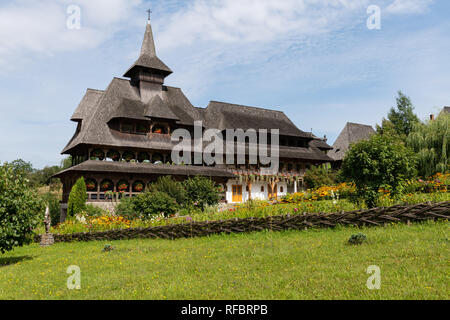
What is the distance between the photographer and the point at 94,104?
34.1 meters

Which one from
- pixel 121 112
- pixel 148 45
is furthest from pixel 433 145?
pixel 148 45

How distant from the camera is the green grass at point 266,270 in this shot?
6250 millimetres

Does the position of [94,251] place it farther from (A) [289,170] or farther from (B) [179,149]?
(A) [289,170]

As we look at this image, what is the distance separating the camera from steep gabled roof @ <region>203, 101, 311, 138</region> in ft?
120

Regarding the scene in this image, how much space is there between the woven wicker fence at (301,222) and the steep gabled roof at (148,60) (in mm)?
21379

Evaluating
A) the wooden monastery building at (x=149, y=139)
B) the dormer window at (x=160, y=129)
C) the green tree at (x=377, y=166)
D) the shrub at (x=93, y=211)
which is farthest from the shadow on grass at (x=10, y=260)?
the dormer window at (x=160, y=129)

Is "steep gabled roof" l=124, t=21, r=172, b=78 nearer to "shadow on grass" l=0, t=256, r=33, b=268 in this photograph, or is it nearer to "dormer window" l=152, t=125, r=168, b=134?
"dormer window" l=152, t=125, r=168, b=134

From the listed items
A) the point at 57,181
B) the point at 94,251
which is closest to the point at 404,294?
the point at 94,251

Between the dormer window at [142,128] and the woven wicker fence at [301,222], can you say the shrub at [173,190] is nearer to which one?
the woven wicker fence at [301,222]

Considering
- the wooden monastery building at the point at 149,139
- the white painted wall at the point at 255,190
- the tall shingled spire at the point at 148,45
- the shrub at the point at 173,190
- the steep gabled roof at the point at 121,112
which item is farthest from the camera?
the tall shingled spire at the point at 148,45

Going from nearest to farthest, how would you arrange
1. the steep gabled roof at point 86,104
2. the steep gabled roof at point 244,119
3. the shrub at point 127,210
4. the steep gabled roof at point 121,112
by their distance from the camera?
the shrub at point 127,210
the steep gabled roof at point 121,112
the steep gabled roof at point 86,104
the steep gabled roof at point 244,119

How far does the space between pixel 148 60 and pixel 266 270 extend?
30879 millimetres

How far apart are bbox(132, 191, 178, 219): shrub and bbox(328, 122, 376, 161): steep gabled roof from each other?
30474 millimetres
